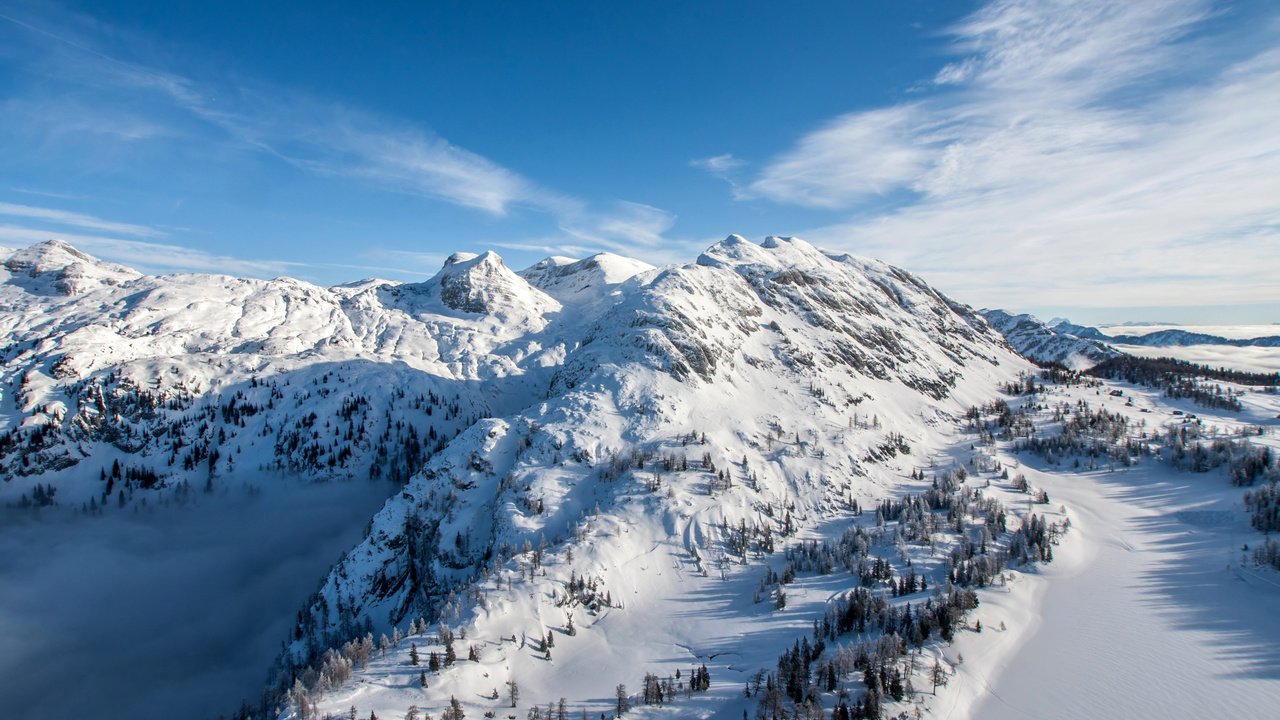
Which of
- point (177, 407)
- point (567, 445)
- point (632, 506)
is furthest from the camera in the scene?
point (177, 407)

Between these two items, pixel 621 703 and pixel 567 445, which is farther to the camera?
pixel 567 445

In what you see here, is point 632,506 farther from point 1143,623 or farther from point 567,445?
point 1143,623

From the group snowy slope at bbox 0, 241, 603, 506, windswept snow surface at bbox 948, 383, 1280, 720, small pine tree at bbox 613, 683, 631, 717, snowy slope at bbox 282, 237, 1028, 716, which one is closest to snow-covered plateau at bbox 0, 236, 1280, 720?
small pine tree at bbox 613, 683, 631, 717

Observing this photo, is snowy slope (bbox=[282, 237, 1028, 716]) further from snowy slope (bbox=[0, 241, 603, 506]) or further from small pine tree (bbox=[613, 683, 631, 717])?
snowy slope (bbox=[0, 241, 603, 506])

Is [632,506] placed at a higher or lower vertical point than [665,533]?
higher

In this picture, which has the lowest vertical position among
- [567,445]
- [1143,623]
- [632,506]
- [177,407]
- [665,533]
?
[1143,623]

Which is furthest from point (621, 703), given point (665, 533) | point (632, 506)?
point (632, 506)

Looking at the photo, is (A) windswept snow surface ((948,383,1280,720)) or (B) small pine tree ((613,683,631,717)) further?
(B) small pine tree ((613,683,631,717))

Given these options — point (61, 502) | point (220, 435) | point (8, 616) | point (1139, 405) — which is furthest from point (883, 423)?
point (61, 502)
